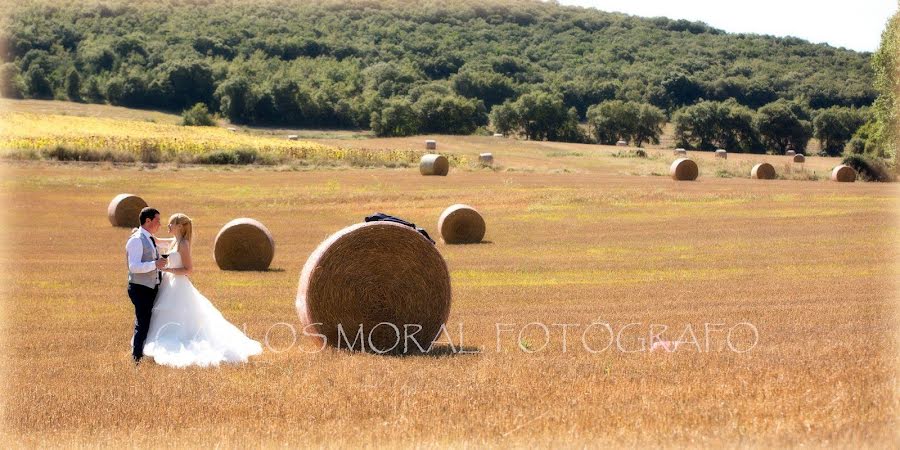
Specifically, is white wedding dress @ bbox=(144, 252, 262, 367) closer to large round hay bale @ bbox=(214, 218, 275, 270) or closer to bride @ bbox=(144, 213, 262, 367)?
bride @ bbox=(144, 213, 262, 367)

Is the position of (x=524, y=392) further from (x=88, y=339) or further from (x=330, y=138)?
(x=330, y=138)

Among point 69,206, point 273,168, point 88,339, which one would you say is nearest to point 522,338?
point 88,339

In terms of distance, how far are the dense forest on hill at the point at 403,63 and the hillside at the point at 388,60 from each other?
23 centimetres

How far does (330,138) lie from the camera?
9594 cm

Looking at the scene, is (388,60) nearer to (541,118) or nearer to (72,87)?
(72,87)

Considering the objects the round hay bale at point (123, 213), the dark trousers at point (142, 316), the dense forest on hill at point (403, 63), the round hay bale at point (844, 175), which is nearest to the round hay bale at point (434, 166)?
the round hay bale at point (844, 175)

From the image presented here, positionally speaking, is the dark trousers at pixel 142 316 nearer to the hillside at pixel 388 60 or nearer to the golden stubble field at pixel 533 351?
the golden stubble field at pixel 533 351

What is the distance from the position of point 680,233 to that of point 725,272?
9.29 m

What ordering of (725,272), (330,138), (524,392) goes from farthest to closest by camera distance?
(330,138) → (725,272) → (524,392)

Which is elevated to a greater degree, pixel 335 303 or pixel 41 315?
pixel 335 303

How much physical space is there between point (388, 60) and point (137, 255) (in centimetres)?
14529

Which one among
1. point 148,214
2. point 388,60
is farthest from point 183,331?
point 388,60

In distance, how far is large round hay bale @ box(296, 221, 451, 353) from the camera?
13164mm

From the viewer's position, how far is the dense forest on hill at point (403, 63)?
109875 mm
